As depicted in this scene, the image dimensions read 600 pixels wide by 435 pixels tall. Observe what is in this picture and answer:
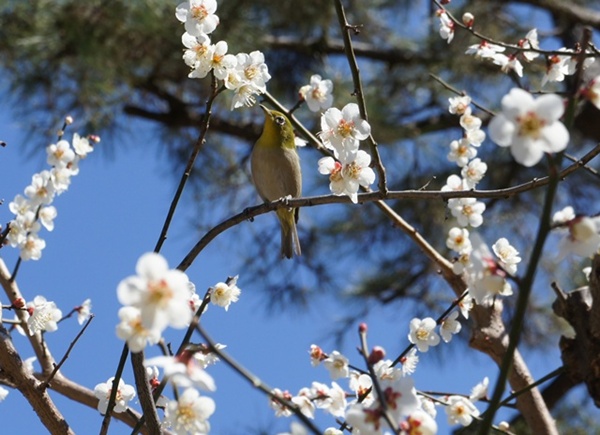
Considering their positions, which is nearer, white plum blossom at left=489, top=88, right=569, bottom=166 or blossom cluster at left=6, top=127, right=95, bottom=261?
white plum blossom at left=489, top=88, right=569, bottom=166

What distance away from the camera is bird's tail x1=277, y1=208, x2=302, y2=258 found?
2334 mm

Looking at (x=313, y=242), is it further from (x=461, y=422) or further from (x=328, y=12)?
(x=461, y=422)

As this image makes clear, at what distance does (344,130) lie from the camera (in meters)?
1.38

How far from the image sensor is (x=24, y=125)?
3496 millimetres

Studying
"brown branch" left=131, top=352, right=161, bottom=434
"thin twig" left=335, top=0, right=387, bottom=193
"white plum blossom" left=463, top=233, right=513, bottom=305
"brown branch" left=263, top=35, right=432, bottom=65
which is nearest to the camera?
"white plum blossom" left=463, top=233, right=513, bottom=305

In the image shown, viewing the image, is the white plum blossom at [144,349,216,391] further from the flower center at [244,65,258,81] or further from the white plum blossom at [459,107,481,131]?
the white plum blossom at [459,107,481,131]

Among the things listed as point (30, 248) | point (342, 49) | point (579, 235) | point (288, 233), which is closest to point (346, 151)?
point (579, 235)

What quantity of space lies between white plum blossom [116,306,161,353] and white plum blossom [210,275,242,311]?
61 cm

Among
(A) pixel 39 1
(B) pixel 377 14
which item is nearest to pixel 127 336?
(A) pixel 39 1

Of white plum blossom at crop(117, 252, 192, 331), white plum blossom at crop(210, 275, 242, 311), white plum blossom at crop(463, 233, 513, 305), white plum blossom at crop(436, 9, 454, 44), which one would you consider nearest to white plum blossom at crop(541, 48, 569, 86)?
white plum blossom at crop(436, 9, 454, 44)

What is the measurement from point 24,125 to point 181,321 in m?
2.97

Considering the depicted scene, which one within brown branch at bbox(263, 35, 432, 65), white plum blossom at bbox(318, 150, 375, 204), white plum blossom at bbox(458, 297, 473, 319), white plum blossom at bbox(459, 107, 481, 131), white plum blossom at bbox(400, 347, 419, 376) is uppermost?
brown branch at bbox(263, 35, 432, 65)

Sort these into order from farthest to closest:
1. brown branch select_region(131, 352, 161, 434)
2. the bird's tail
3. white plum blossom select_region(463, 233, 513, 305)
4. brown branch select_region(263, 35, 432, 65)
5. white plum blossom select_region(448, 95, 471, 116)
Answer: brown branch select_region(263, 35, 432, 65) → the bird's tail → white plum blossom select_region(448, 95, 471, 116) → brown branch select_region(131, 352, 161, 434) → white plum blossom select_region(463, 233, 513, 305)

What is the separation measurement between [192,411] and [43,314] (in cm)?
78
